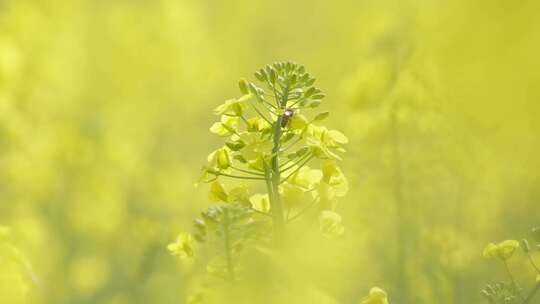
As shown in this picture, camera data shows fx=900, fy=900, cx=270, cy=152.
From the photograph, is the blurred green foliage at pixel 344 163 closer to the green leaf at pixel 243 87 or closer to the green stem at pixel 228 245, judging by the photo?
the green stem at pixel 228 245

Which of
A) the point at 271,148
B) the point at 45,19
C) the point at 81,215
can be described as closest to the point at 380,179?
the point at 271,148

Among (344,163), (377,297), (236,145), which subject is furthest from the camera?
(344,163)

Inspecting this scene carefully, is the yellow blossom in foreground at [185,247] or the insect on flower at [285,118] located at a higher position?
the insect on flower at [285,118]

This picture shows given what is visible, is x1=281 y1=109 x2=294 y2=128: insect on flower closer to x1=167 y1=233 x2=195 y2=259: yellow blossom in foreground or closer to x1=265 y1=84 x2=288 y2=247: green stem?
x1=265 y1=84 x2=288 y2=247: green stem

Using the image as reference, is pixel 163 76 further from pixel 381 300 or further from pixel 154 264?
pixel 381 300

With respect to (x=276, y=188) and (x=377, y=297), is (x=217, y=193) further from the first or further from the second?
(x=377, y=297)

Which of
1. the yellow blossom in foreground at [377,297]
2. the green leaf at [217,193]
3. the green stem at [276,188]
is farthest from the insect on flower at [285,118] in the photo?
the yellow blossom in foreground at [377,297]

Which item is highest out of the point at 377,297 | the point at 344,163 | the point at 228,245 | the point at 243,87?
the point at 344,163

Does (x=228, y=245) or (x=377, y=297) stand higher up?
(x=228, y=245)

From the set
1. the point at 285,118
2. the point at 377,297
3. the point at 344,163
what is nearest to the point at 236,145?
the point at 285,118
